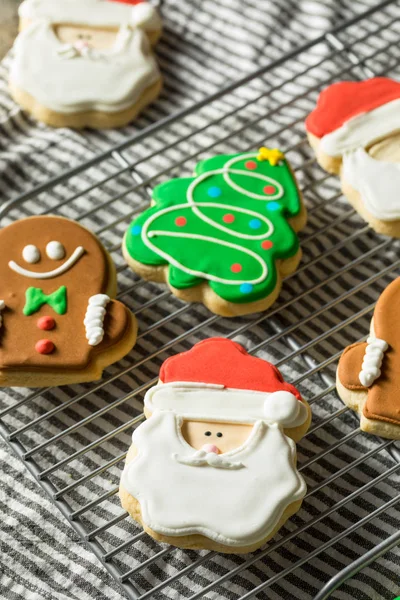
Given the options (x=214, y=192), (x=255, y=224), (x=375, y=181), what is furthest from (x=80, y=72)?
(x=375, y=181)

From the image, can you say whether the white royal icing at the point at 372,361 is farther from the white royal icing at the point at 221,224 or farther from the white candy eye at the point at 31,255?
the white candy eye at the point at 31,255

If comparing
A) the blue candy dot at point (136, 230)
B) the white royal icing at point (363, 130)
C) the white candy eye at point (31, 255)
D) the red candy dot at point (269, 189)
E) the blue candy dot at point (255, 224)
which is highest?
the white royal icing at point (363, 130)

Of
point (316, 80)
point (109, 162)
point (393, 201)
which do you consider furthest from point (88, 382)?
point (316, 80)

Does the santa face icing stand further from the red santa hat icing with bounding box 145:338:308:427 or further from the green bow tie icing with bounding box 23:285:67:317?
the red santa hat icing with bounding box 145:338:308:427

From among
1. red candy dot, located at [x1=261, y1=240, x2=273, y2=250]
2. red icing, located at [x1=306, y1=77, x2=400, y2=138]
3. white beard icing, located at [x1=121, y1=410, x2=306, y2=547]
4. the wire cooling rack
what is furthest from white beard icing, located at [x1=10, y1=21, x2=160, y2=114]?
white beard icing, located at [x1=121, y1=410, x2=306, y2=547]

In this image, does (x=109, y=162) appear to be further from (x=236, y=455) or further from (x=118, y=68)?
(x=236, y=455)

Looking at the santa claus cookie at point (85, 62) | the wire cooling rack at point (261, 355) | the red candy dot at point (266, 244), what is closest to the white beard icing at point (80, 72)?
the santa claus cookie at point (85, 62)

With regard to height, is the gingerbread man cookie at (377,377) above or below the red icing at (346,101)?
below
